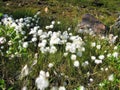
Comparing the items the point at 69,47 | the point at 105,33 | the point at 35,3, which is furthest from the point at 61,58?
the point at 35,3

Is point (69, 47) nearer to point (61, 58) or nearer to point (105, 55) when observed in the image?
point (61, 58)

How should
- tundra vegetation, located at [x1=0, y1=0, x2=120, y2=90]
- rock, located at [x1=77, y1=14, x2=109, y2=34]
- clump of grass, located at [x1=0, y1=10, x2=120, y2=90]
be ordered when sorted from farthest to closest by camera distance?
rock, located at [x1=77, y1=14, x2=109, y2=34]
clump of grass, located at [x1=0, y1=10, x2=120, y2=90]
tundra vegetation, located at [x1=0, y1=0, x2=120, y2=90]

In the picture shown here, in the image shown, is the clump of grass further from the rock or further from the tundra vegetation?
the rock

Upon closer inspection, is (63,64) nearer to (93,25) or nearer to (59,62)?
(59,62)

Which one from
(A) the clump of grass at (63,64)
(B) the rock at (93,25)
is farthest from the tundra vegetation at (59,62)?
(B) the rock at (93,25)

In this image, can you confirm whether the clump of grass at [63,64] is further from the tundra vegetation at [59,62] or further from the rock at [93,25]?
the rock at [93,25]

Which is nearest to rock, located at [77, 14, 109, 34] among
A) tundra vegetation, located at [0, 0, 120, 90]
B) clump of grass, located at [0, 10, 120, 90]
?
tundra vegetation, located at [0, 0, 120, 90]

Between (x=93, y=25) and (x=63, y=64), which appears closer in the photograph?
(x=63, y=64)

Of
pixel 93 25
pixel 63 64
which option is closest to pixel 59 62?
pixel 63 64

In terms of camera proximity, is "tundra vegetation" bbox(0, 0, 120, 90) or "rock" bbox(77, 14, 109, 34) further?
"rock" bbox(77, 14, 109, 34)

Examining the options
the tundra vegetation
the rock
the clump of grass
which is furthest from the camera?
the rock

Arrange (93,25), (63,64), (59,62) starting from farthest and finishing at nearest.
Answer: (93,25) < (59,62) < (63,64)

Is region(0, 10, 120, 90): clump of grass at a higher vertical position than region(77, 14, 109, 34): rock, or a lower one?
higher

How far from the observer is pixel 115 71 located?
606 cm
